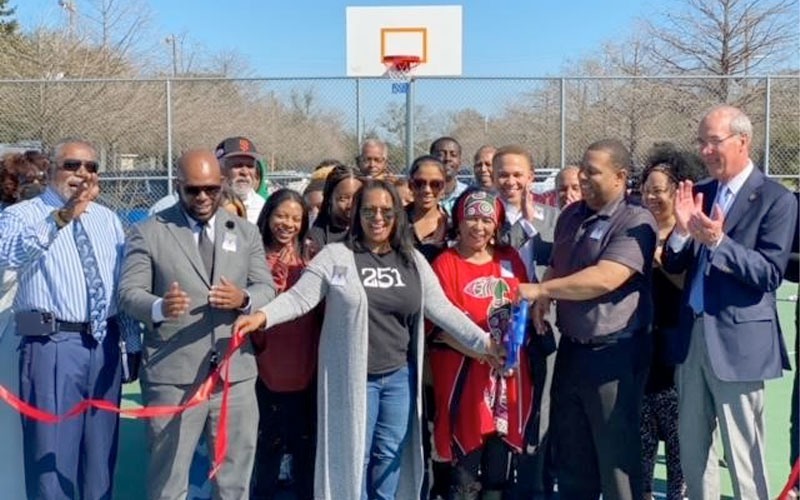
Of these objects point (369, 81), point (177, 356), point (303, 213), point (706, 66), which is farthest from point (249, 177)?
point (706, 66)

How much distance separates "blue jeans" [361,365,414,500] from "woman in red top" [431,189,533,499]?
232mm

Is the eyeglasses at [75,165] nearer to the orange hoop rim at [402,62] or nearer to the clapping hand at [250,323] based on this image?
the clapping hand at [250,323]

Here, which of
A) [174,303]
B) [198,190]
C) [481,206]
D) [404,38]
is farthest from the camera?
[404,38]

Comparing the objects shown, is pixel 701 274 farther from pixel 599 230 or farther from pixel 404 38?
pixel 404 38

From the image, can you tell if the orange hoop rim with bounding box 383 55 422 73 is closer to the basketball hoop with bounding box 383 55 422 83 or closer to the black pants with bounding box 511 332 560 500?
the basketball hoop with bounding box 383 55 422 83

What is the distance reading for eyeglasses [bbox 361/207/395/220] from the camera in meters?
4.32

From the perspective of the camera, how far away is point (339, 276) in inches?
168

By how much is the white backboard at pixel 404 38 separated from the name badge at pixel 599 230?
8713 mm

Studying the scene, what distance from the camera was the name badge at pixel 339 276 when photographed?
14.0 ft

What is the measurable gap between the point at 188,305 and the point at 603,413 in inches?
81.2

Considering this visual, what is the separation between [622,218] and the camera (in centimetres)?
419

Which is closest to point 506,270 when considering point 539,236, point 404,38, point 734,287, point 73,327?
point 539,236

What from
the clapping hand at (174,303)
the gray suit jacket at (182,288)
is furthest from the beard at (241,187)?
the clapping hand at (174,303)

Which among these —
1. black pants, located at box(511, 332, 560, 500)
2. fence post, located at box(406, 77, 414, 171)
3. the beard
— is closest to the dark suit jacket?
black pants, located at box(511, 332, 560, 500)
